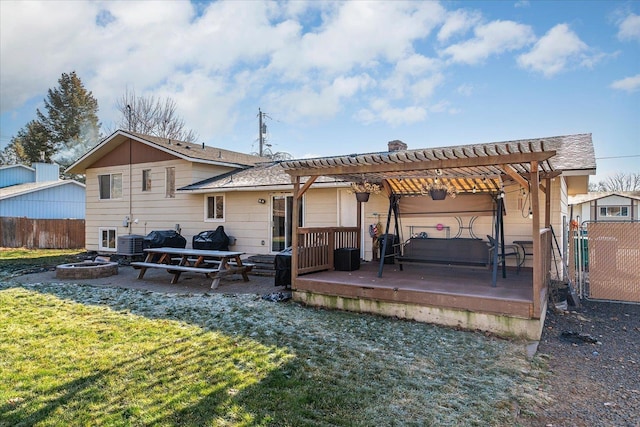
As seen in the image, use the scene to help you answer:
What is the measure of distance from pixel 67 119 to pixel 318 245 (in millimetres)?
33216

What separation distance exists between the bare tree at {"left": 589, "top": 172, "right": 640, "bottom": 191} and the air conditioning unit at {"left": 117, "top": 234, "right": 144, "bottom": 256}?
41733 millimetres

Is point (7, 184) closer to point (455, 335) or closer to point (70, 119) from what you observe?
point (70, 119)

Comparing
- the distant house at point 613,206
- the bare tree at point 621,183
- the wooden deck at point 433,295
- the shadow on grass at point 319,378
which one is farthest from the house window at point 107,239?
the bare tree at point 621,183

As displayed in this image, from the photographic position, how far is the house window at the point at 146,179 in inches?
518

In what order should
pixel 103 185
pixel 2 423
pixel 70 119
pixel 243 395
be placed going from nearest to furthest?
pixel 2 423
pixel 243 395
pixel 103 185
pixel 70 119

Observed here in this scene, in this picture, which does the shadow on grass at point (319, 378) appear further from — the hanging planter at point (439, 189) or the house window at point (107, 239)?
the house window at point (107, 239)

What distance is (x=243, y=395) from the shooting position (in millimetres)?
3029

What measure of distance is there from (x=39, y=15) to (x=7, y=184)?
19352 mm

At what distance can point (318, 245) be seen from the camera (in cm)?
725

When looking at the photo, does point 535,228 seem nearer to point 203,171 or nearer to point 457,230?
point 457,230

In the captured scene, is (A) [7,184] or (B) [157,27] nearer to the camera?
(B) [157,27]

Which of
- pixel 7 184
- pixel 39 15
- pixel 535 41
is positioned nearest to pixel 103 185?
pixel 39 15

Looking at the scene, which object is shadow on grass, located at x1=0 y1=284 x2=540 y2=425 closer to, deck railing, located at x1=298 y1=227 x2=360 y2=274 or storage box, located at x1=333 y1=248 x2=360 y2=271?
deck railing, located at x1=298 y1=227 x2=360 y2=274

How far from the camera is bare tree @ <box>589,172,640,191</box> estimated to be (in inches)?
1526
